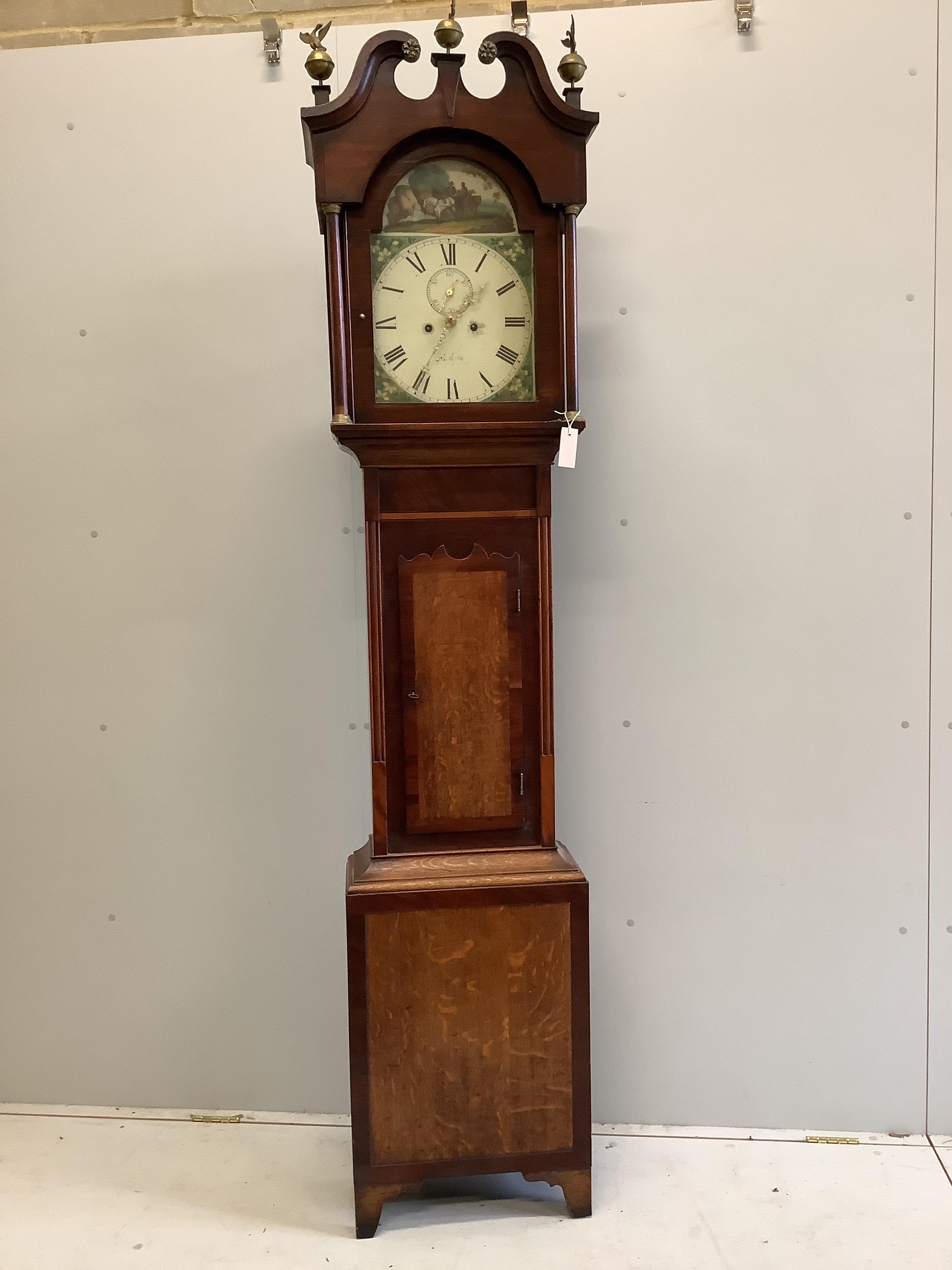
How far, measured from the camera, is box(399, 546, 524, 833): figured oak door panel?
1.61 meters

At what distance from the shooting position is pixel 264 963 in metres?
1.96

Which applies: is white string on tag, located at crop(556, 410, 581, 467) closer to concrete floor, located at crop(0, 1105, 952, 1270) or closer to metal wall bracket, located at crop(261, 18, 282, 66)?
metal wall bracket, located at crop(261, 18, 282, 66)

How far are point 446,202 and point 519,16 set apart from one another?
338 millimetres

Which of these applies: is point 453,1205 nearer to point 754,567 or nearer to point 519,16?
point 754,567

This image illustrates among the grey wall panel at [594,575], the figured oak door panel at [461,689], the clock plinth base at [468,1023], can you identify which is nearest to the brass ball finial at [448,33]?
the grey wall panel at [594,575]

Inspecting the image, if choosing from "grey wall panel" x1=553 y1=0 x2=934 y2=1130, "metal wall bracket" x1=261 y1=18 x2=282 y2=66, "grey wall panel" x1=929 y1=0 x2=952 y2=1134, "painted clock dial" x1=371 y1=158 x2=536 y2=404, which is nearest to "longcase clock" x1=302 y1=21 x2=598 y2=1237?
"painted clock dial" x1=371 y1=158 x2=536 y2=404

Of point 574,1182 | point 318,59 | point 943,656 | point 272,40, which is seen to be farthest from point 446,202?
point 574,1182

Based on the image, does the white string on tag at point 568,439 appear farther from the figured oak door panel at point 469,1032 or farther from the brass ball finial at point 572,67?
the figured oak door panel at point 469,1032

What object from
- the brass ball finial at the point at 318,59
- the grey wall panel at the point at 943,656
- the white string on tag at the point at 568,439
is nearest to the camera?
the brass ball finial at the point at 318,59

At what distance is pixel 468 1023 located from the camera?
1.61 metres

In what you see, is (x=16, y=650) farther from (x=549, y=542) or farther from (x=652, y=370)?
(x=652, y=370)

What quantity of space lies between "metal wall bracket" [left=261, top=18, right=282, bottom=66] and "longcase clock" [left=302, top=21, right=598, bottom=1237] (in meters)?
0.45

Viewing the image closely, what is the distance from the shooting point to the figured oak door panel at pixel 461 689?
1.61m

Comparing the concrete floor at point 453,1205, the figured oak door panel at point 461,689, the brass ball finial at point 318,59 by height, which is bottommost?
the concrete floor at point 453,1205
